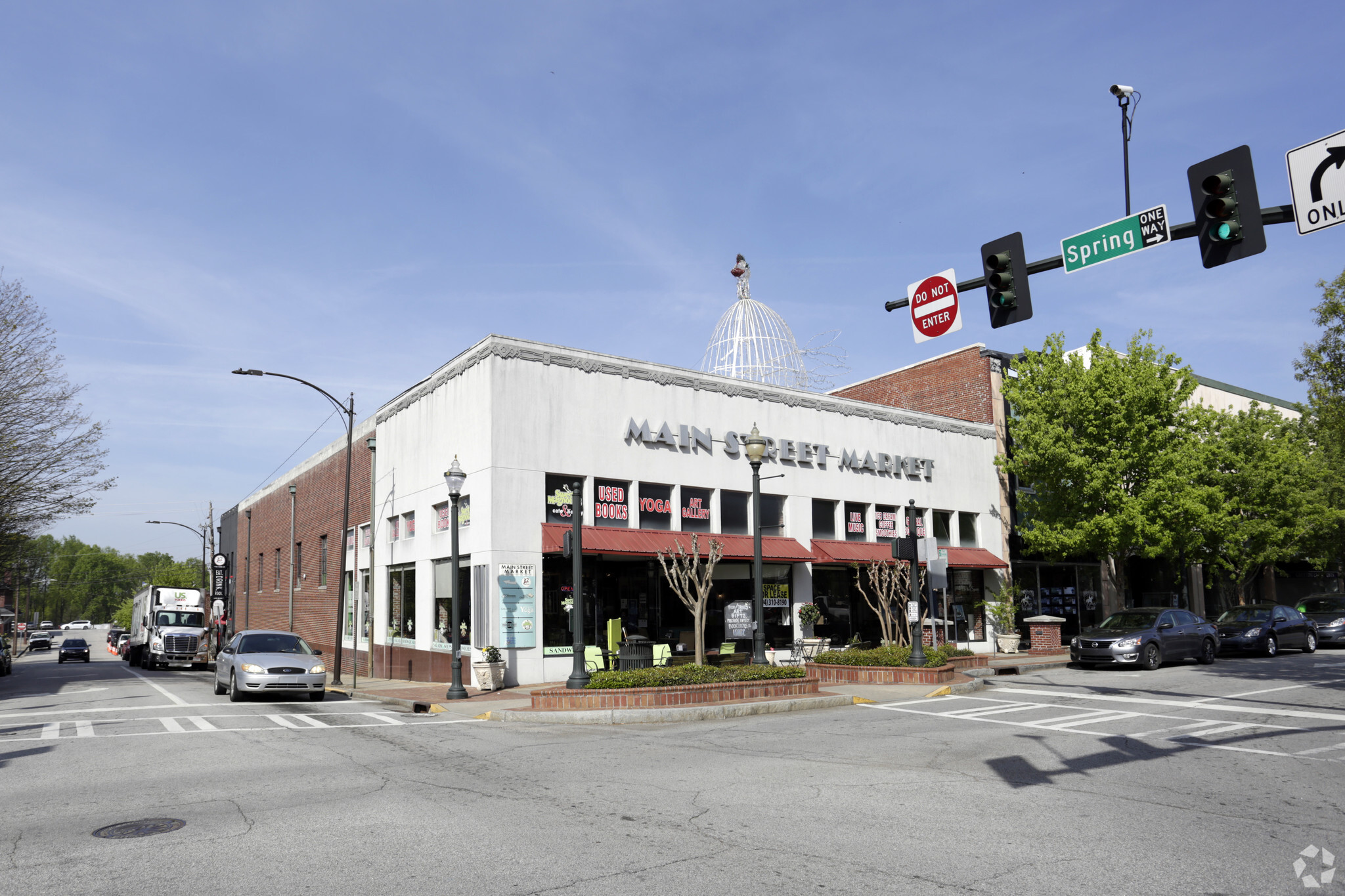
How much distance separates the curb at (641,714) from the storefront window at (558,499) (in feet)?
22.9

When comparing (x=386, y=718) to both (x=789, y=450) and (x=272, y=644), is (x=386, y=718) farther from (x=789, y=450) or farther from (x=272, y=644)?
(x=789, y=450)

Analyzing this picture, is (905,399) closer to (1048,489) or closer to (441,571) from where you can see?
(1048,489)

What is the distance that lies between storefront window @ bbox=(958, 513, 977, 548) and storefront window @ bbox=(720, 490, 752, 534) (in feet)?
31.7

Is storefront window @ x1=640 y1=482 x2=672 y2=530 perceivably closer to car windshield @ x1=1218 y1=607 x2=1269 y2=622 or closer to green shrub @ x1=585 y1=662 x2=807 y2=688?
green shrub @ x1=585 y1=662 x2=807 y2=688

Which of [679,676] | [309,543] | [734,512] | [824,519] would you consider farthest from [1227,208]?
[309,543]

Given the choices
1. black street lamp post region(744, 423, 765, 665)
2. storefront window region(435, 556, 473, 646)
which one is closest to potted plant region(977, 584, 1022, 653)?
black street lamp post region(744, 423, 765, 665)

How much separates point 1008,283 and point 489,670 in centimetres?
1348

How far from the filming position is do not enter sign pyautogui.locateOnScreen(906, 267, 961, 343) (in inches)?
527

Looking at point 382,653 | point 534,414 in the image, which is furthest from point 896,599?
point 382,653

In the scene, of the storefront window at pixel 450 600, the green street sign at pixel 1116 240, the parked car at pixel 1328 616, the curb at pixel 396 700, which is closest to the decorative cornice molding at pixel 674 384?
the storefront window at pixel 450 600

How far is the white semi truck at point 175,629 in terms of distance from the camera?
127 ft

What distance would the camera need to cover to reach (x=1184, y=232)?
36.1 ft

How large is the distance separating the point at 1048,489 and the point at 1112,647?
33.8ft

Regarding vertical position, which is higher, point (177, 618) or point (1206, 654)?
point (177, 618)
